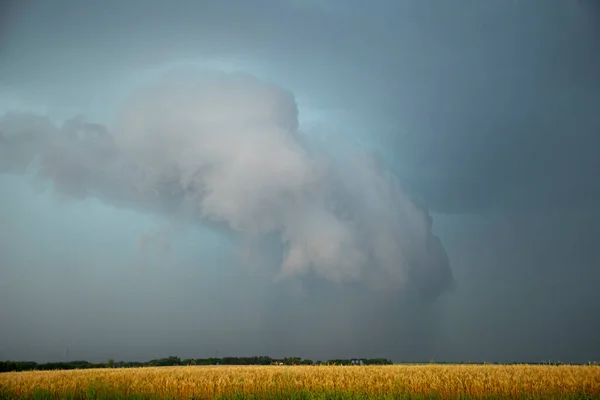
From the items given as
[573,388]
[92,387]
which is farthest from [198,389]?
[573,388]

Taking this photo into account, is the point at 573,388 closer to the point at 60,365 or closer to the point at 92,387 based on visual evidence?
the point at 92,387

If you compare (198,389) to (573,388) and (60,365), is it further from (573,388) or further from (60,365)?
(60,365)

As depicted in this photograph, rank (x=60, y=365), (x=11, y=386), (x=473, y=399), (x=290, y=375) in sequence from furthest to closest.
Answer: (x=60, y=365) → (x=290, y=375) → (x=11, y=386) → (x=473, y=399)

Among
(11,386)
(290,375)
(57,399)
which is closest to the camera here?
(57,399)

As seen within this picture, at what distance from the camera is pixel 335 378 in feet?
77.4

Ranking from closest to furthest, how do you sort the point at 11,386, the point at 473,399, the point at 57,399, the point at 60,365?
1. the point at 473,399
2. the point at 57,399
3. the point at 11,386
4. the point at 60,365

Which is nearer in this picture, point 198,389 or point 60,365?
point 198,389

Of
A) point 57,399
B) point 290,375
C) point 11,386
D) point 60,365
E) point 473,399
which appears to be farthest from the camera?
point 60,365

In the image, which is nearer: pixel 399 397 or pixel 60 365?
pixel 399 397

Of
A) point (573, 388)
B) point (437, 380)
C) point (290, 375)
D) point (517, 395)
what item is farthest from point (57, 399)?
point (573, 388)

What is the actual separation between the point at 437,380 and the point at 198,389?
1153 cm

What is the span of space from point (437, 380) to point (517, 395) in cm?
355

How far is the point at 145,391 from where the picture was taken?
21.5m

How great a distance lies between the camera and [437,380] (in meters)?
21.7
